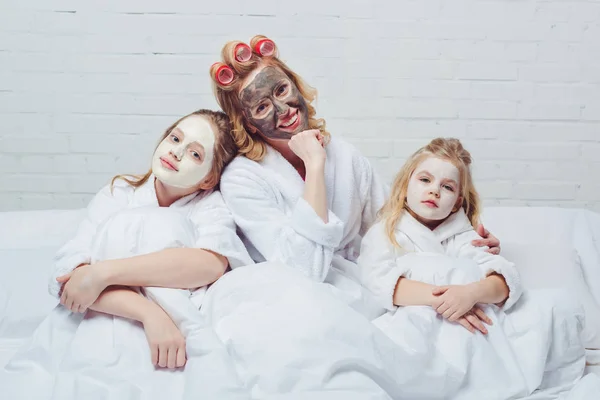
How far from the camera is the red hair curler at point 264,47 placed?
1.89 metres

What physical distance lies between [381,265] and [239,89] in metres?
0.55

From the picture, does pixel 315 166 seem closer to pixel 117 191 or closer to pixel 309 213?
pixel 309 213

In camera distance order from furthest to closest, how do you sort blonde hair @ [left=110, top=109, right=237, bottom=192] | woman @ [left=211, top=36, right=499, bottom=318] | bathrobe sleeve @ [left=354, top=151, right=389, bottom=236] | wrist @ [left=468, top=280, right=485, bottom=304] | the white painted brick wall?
the white painted brick wall, bathrobe sleeve @ [left=354, top=151, right=389, bottom=236], blonde hair @ [left=110, top=109, right=237, bottom=192], woman @ [left=211, top=36, right=499, bottom=318], wrist @ [left=468, top=280, right=485, bottom=304]

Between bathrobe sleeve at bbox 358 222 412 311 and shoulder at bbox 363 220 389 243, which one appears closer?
bathrobe sleeve at bbox 358 222 412 311

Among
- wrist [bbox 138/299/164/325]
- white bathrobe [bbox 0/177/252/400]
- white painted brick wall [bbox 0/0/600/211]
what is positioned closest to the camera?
white bathrobe [bbox 0/177/252/400]

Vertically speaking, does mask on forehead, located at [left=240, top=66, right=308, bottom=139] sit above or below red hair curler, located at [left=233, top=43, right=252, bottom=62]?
below

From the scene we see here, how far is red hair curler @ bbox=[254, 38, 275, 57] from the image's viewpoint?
6.21 feet

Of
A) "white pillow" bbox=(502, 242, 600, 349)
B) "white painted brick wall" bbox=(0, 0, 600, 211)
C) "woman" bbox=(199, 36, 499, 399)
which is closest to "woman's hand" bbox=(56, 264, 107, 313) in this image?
"woman" bbox=(199, 36, 499, 399)

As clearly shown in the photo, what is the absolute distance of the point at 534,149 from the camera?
2945 millimetres

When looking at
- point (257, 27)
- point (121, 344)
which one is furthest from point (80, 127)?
point (121, 344)

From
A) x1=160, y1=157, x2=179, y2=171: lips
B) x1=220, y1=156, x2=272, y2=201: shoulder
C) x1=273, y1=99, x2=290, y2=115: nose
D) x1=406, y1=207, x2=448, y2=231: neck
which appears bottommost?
x1=406, y1=207, x2=448, y2=231: neck

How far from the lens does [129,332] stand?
1.55m

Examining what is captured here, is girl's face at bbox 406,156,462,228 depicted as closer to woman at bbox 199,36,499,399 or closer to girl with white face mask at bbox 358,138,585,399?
girl with white face mask at bbox 358,138,585,399

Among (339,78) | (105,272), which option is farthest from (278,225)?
(339,78)
